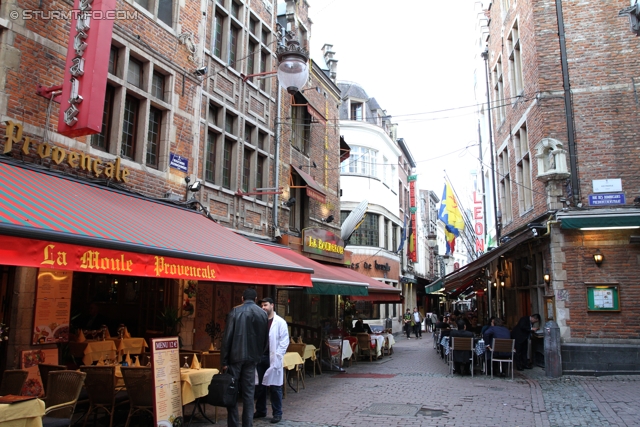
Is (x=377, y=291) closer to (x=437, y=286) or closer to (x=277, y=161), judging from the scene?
(x=437, y=286)

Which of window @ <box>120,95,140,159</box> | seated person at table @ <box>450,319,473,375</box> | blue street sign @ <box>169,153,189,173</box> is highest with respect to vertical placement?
window @ <box>120,95,140,159</box>

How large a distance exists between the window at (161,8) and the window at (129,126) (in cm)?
186

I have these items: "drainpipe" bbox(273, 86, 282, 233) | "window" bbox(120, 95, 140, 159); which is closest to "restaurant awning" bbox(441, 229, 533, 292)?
"drainpipe" bbox(273, 86, 282, 233)

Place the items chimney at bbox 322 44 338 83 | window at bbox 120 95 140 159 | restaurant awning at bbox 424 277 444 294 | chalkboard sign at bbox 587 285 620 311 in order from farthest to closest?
chimney at bbox 322 44 338 83 → restaurant awning at bbox 424 277 444 294 → chalkboard sign at bbox 587 285 620 311 → window at bbox 120 95 140 159

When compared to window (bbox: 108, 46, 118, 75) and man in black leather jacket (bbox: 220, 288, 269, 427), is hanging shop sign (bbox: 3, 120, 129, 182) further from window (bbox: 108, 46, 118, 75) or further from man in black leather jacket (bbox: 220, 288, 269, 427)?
man in black leather jacket (bbox: 220, 288, 269, 427)

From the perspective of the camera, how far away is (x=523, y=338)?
12969 millimetres

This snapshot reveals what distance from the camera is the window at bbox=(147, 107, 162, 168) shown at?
32.6 feet

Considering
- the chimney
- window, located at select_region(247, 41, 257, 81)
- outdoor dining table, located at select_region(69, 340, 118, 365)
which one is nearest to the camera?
outdoor dining table, located at select_region(69, 340, 118, 365)

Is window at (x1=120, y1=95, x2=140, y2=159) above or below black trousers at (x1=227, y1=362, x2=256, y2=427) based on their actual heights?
above

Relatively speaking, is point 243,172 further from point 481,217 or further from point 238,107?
point 481,217

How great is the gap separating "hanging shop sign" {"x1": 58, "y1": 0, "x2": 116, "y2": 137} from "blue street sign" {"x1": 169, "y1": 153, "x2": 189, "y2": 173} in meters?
3.00

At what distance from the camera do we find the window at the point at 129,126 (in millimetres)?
9367

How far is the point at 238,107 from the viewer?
12.7 meters

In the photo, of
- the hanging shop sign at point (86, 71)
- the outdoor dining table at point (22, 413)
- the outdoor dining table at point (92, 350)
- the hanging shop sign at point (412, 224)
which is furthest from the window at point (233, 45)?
the hanging shop sign at point (412, 224)
